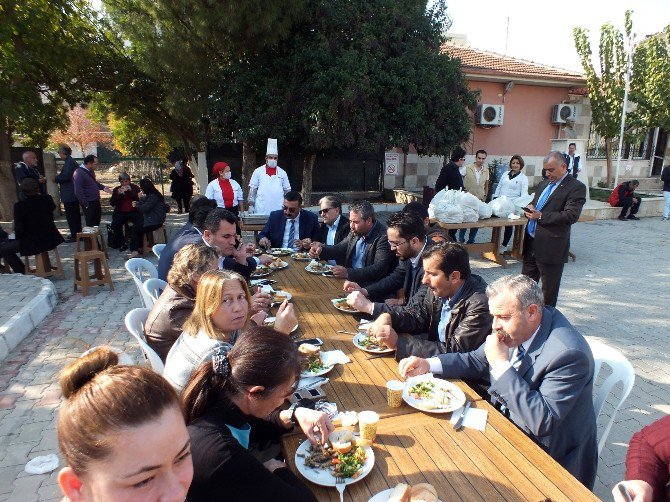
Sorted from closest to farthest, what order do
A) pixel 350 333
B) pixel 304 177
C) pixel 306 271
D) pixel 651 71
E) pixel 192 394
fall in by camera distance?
1. pixel 192 394
2. pixel 350 333
3. pixel 306 271
4. pixel 304 177
5. pixel 651 71

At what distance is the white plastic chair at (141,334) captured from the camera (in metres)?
2.74

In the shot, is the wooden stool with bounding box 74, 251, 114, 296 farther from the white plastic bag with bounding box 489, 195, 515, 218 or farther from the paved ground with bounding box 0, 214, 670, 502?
the white plastic bag with bounding box 489, 195, 515, 218

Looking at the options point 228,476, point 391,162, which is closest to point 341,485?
point 228,476

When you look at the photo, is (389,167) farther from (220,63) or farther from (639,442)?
(639,442)

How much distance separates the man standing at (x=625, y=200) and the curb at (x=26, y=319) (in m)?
14.6

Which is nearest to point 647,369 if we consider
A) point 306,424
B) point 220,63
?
point 306,424

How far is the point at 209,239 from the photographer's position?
409 cm

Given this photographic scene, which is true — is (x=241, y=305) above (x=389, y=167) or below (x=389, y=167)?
below

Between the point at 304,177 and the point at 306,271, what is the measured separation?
7669mm

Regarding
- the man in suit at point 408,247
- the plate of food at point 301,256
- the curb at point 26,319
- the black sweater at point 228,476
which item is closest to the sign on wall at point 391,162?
the plate of food at point 301,256

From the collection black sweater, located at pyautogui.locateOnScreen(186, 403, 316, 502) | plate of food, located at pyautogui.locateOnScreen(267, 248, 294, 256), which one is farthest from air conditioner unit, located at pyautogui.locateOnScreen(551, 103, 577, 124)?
black sweater, located at pyautogui.locateOnScreen(186, 403, 316, 502)

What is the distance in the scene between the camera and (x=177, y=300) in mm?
2789

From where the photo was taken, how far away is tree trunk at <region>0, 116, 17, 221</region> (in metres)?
10.1

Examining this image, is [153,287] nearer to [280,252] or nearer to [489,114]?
[280,252]
